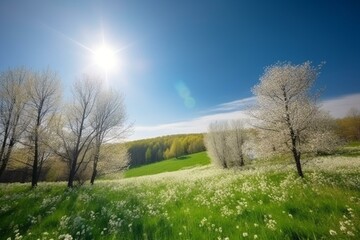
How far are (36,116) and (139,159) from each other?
102 metres

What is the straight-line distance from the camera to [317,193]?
8711mm

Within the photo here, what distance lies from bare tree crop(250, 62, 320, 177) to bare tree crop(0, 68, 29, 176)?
21.9 m

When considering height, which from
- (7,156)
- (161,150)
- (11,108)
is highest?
(161,150)

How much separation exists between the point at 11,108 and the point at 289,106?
966 inches

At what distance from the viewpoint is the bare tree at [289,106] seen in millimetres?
14336

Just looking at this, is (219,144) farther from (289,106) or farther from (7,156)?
(7,156)

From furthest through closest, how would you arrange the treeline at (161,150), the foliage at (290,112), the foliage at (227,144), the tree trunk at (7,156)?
the treeline at (161,150) < the foliage at (227,144) < the tree trunk at (7,156) < the foliage at (290,112)

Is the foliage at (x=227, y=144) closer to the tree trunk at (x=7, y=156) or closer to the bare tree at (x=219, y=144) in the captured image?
the bare tree at (x=219, y=144)

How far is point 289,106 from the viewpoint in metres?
14.9

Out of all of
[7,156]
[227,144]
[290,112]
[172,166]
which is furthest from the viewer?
[172,166]

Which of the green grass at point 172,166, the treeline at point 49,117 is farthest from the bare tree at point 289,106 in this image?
the green grass at point 172,166

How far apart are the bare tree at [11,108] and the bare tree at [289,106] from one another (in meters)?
21.9

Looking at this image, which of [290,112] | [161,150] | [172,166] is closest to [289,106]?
[290,112]

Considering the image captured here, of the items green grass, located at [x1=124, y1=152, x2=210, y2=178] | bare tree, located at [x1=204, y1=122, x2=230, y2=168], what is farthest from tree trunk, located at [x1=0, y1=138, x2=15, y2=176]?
green grass, located at [x1=124, y1=152, x2=210, y2=178]
